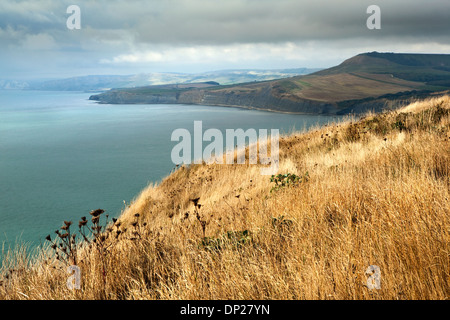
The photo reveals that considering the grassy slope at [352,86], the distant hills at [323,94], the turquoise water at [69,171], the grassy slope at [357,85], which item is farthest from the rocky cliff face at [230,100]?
the turquoise water at [69,171]

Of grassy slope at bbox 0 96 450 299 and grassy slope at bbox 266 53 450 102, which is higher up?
grassy slope at bbox 266 53 450 102

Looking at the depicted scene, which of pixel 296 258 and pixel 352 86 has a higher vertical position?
pixel 352 86

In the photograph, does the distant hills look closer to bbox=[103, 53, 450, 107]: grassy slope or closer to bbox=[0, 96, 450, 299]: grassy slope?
bbox=[103, 53, 450, 107]: grassy slope

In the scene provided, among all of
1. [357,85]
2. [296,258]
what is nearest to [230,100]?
[357,85]

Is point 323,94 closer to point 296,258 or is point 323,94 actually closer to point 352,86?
point 352,86

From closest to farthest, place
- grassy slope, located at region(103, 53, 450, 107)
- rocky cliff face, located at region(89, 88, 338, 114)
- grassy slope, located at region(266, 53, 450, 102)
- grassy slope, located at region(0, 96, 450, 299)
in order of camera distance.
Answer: grassy slope, located at region(0, 96, 450, 299) < rocky cliff face, located at region(89, 88, 338, 114) < grassy slope, located at region(103, 53, 450, 107) < grassy slope, located at region(266, 53, 450, 102)

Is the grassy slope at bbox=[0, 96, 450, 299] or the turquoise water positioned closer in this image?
the grassy slope at bbox=[0, 96, 450, 299]

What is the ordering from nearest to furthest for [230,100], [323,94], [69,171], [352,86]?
[69,171], [323,94], [230,100], [352,86]

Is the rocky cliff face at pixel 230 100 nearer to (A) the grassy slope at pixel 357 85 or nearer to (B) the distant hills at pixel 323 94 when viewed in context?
(B) the distant hills at pixel 323 94

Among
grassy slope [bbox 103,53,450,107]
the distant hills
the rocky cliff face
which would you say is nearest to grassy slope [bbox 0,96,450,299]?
the distant hills
